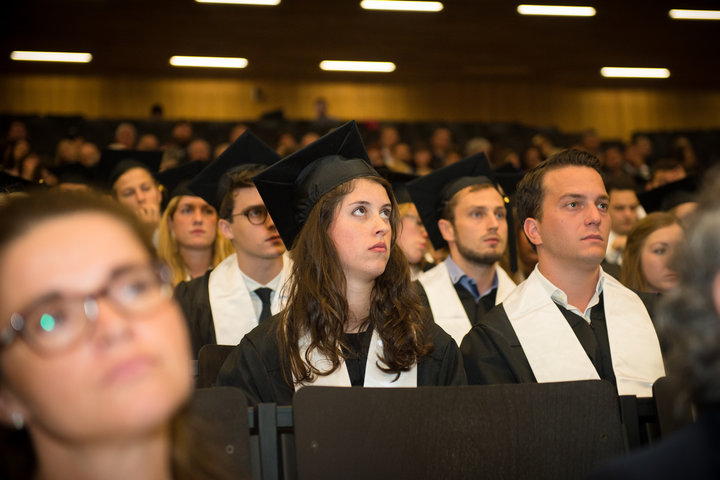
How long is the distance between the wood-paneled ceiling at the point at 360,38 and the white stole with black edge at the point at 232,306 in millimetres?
6963

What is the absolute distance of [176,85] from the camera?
16453mm

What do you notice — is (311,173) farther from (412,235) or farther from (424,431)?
(412,235)

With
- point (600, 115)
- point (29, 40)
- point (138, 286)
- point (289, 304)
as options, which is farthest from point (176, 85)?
point (138, 286)

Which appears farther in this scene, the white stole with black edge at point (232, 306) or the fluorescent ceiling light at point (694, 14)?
the fluorescent ceiling light at point (694, 14)

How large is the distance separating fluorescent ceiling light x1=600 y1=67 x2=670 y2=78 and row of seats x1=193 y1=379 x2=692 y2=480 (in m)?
14.3

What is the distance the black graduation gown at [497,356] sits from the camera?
317 cm

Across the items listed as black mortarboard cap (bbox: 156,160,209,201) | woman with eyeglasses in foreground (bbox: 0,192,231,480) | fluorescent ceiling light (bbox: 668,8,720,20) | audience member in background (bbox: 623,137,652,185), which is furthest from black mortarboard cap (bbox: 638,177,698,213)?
fluorescent ceiling light (bbox: 668,8,720,20)

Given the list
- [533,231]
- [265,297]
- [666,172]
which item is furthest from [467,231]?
[666,172]

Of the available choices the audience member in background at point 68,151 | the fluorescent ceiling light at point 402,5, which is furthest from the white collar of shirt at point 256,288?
the fluorescent ceiling light at point 402,5

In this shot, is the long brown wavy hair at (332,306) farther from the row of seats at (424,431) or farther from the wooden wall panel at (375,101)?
the wooden wall panel at (375,101)

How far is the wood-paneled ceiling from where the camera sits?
10914mm

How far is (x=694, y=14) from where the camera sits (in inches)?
448

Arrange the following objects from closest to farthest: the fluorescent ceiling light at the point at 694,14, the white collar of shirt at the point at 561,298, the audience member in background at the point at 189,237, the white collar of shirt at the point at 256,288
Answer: the white collar of shirt at the point at 561,298
the white collar of shirt at the point at 256,288
the audience member in background at the point at 189,237
the fluorescent ceiling light at the point at 694,14

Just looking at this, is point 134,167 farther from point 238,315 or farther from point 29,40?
point 29,40
